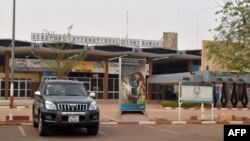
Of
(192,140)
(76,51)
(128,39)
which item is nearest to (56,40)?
(76,51)

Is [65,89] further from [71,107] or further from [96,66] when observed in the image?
[96,66]

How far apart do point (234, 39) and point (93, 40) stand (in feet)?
129

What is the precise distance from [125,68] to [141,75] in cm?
80

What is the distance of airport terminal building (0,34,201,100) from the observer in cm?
5197

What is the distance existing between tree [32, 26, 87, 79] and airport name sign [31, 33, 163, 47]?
0.89 metres

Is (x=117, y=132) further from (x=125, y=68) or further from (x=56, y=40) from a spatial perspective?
(x=56, y=40)

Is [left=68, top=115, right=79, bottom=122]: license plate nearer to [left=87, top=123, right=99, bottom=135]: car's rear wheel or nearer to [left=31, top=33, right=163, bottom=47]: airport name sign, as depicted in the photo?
[left=87, top=123, right=99, bottom=135]: car's rear wheel

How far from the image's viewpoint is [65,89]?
15.0 m

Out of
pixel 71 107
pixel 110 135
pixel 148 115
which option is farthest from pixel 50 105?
pixel 148 115

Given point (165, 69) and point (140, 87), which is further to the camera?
point (165, 69)

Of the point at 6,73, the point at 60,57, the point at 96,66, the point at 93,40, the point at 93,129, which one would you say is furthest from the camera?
the point at 96,66

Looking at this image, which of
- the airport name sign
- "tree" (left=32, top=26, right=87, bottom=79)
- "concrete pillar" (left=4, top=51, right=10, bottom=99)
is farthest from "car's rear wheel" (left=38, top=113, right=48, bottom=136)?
"concrete pillar" (left=4, top=51, right=10, bottom=99)

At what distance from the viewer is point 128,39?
5725 centimetres

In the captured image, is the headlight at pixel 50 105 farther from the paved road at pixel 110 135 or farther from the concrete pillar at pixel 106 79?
the concrete pillar at pixel 106 79
